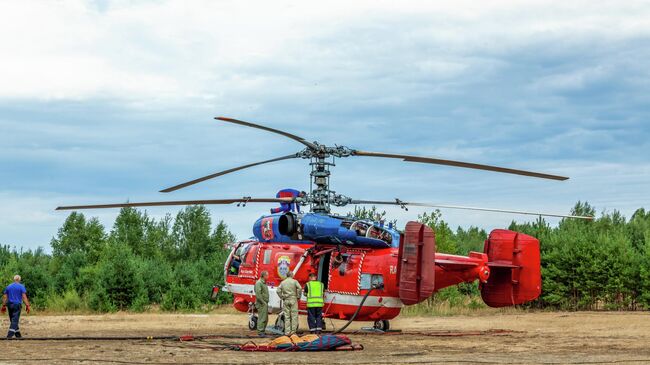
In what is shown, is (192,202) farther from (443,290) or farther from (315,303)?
(443,290)

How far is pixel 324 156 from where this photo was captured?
2088 centimetres

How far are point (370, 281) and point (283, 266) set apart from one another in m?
2.92

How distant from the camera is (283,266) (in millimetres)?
22875

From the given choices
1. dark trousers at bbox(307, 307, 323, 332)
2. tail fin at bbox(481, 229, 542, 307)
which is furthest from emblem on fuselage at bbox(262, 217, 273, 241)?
tail fin at bbox(481, 229, 542, 307)

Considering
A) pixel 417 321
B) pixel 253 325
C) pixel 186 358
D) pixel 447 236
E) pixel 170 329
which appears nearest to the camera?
pixel 186 358

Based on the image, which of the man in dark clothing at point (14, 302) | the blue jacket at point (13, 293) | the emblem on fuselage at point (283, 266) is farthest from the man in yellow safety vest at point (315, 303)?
the blue jacket at point (13, 293)

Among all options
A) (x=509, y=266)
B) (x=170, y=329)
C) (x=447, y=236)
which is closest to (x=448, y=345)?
(x=509, y=266)

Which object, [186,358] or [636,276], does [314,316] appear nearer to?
[186,358]

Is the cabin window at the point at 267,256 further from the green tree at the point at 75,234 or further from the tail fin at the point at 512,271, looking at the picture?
the green tree at the point at 75,234

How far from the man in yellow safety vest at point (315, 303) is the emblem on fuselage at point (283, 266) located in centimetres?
178

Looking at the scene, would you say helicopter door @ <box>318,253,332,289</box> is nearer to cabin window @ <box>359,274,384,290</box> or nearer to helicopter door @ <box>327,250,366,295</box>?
helicopter door @ <box>327,250,366,295</box>

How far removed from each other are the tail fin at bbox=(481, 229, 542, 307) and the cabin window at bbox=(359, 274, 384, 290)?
8.63 feet

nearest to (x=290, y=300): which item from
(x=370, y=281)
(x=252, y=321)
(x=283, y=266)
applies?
(x=370, y=281)

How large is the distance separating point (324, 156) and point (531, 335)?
7.01 meters
